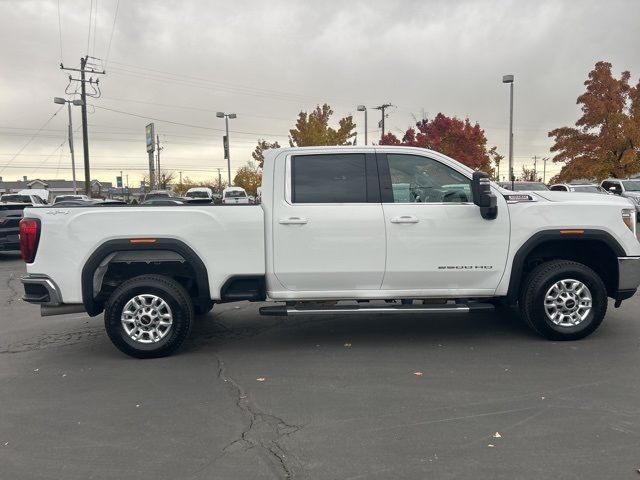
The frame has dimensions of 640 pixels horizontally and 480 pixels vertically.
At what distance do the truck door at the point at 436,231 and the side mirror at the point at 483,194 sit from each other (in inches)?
5.5

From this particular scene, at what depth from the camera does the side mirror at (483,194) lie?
17.2ft

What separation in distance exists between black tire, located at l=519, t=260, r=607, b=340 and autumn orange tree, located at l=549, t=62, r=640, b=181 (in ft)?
91.0

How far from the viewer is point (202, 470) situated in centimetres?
330

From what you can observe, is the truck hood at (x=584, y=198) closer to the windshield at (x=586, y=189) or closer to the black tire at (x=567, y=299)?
the black tire at (x=567, y=299)

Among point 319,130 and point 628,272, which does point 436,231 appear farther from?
point 319,130

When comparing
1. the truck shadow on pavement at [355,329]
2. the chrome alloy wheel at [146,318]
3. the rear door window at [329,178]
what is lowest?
the truck shadow on pavement at [355,329]

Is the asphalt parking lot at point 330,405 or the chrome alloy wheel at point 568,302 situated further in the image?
the chrome alloy wheel at point 568,302

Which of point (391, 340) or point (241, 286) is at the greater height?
point (241, 286)

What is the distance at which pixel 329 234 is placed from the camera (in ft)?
17.8

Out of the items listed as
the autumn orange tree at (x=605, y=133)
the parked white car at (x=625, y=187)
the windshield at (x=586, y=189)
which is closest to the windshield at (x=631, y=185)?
the parked white car at (x=625, y=187)

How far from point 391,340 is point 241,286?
1.76 meters

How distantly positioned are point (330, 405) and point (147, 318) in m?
2.23

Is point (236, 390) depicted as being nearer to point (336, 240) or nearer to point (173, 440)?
point (173, 440)

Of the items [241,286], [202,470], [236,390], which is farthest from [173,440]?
[241,286]
